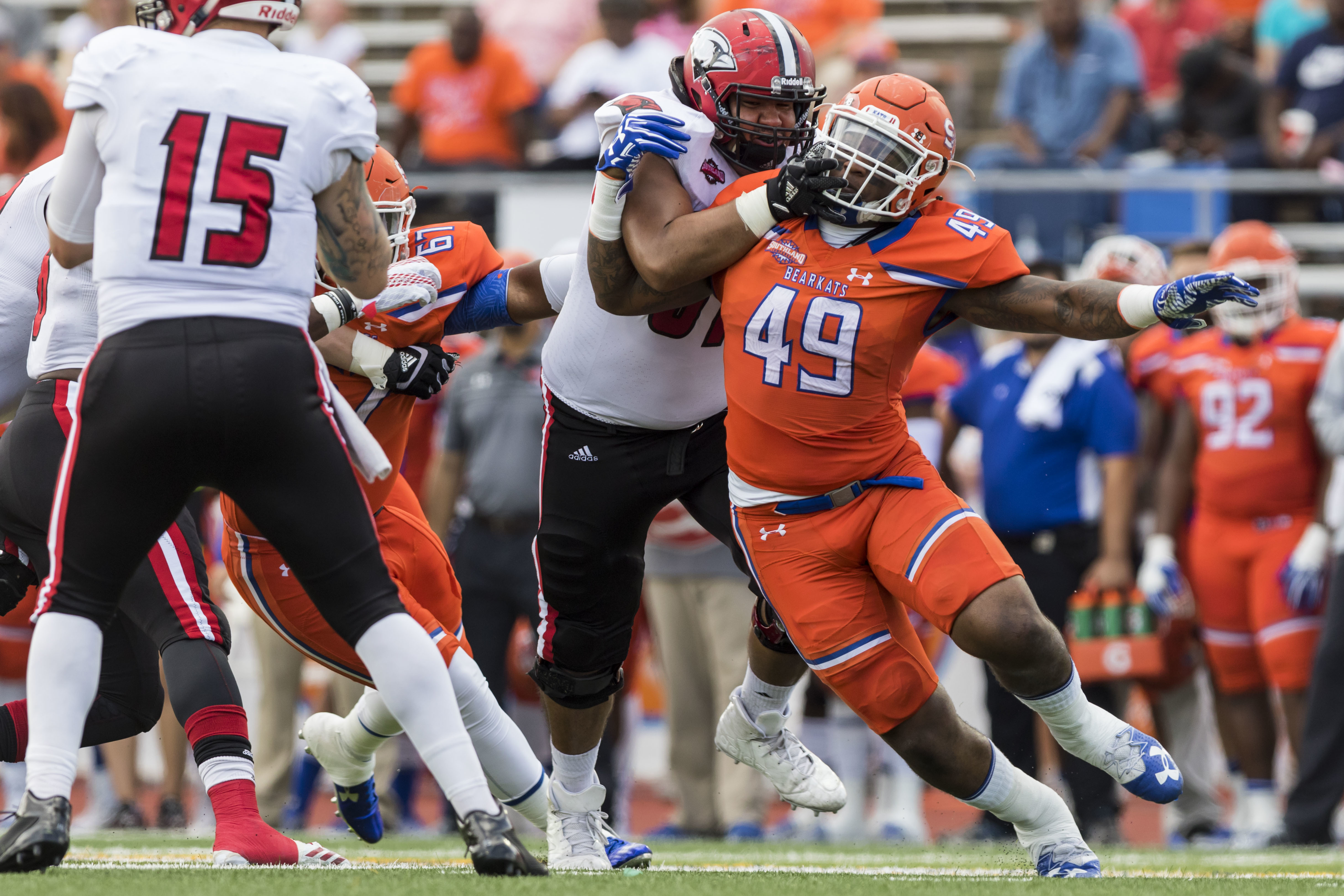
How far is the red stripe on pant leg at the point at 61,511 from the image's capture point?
131 inches

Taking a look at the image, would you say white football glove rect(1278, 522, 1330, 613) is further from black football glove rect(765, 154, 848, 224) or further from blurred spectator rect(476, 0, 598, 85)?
blurred spectator rect(476, 0, 598, 85)

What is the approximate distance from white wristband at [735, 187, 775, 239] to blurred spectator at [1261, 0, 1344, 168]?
6.10 metres

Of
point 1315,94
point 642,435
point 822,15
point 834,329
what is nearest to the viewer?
point 834,329

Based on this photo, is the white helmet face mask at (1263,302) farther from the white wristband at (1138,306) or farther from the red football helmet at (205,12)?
the red football helmet at (205,12)

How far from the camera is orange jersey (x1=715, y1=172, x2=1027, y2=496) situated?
13.3ft

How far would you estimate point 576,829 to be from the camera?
4.68m

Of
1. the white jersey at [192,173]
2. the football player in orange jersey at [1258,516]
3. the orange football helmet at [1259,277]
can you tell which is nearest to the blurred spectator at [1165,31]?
the orange football helmet at [1259,277]

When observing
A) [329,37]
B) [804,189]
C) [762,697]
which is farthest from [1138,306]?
[329,37]

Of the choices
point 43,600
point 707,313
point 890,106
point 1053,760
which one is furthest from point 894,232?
point 1053,760

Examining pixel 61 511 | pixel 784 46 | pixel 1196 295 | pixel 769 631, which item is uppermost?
pixel 784 46

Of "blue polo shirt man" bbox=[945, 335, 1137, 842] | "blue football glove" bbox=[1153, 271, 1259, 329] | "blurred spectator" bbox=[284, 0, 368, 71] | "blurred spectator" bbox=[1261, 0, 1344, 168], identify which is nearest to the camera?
"blue football glove" bbox=[1153, 271, 1259, 329]

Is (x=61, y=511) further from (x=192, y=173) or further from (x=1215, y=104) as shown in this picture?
(x=1215, y=104)

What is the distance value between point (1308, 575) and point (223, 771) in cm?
449

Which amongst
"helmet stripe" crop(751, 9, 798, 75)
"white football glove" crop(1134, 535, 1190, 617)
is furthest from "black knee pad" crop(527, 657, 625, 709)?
"white football glove" crop(1134, 535, 1190, 617)
